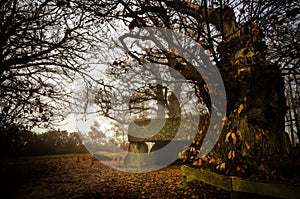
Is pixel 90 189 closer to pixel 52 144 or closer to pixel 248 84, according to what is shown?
pixel 248 84

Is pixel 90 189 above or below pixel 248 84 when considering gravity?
below

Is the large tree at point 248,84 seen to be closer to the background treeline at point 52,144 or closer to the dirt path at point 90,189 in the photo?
the dirt path at point 90,189

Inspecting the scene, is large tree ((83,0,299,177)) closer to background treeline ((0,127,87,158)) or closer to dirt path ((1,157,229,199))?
dirt path ((1,157,229,199))

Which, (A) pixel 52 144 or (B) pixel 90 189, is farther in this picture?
(A) pixel 52 144

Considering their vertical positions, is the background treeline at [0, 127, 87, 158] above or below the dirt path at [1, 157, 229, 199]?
above

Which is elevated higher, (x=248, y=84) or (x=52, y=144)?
(x=248, y=84)

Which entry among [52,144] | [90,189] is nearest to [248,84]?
→ [90,189]

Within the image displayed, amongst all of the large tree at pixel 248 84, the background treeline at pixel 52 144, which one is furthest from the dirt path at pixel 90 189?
the background treeline at pixel 52 144

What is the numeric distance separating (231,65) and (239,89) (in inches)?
28.4

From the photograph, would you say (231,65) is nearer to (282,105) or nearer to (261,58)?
(261,58)

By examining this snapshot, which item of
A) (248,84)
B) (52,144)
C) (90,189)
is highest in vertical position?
(248,84)

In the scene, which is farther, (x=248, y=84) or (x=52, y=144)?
(x=52, y=144)

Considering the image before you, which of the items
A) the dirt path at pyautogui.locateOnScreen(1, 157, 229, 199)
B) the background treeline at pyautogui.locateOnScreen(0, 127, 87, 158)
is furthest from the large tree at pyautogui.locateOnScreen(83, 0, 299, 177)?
the background treeline at pyautogui.locateOnScreen(0, 127, 87, 158)

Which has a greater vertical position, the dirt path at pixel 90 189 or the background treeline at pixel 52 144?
the background treeline at pixel 52 144
